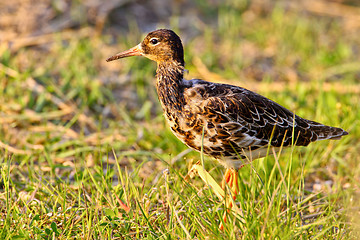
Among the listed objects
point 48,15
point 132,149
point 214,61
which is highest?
point 48,15

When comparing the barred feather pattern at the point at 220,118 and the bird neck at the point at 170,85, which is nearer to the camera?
the barred feather pattern at the point at 220,118

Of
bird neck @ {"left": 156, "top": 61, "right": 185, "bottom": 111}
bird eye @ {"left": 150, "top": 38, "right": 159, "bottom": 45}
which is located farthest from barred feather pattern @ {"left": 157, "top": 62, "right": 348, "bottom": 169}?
bird eye @ {"left": 150, "top": 38, "right": 159, "bottom": 45}

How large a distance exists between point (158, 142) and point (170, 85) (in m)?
1.73

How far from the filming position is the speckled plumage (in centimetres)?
432

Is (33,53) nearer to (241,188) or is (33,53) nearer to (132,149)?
(132,149)

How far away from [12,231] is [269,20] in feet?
24.6

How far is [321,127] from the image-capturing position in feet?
16.4

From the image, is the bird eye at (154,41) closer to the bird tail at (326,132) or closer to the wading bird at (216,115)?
the wading bird at (216,115)

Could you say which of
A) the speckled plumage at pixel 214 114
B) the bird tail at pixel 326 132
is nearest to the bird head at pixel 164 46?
the speckled plumage at pixel 214 114

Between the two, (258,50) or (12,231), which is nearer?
(12,231)

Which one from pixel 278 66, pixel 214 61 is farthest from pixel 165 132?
pixel 278 66

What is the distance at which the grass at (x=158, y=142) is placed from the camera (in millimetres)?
3992

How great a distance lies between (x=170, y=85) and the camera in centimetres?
449

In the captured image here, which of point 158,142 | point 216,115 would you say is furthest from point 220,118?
point 158,142
